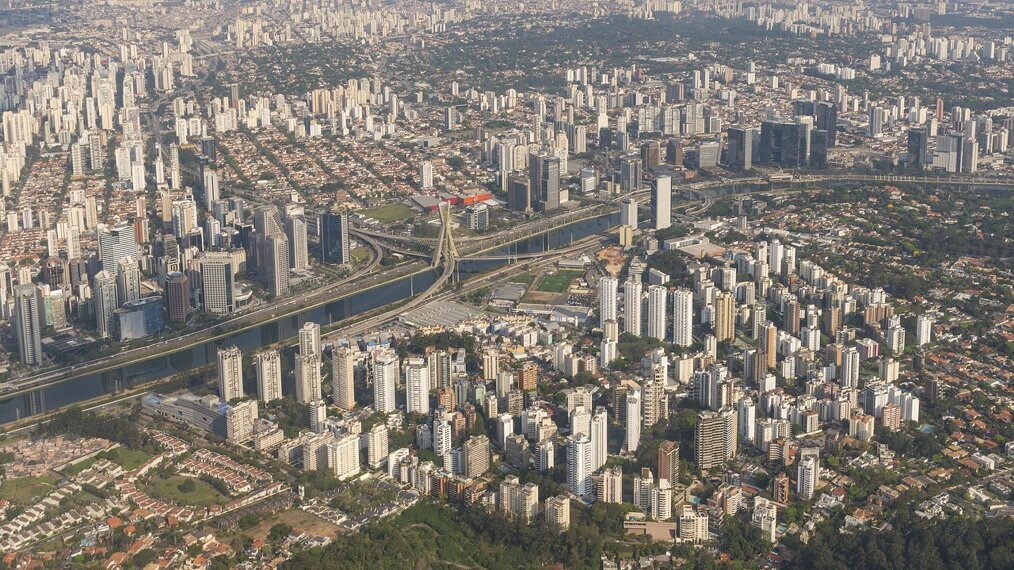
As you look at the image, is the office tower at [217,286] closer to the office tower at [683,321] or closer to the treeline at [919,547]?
the office tower at [683,321]

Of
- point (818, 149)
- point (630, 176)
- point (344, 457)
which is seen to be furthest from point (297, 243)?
point (818, 149)

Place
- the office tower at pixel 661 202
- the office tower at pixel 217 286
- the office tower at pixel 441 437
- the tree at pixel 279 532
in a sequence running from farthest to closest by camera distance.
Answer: the office tower at pixel 661 202 → the office tower at pixel 217 286 → the office tower at pixel 441 437 → the tree at pixel 279 532

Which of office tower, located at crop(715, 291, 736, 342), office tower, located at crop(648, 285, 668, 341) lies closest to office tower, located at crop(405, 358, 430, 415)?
office tower, located at crop(648, 285, 668, 341)

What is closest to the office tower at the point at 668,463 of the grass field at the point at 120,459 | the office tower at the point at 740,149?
the grass field at the point at 120,459

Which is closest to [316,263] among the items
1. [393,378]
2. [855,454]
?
[393,378]

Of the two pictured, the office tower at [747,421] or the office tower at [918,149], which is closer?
the office tower at [747,421]

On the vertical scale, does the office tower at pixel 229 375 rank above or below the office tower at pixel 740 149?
below

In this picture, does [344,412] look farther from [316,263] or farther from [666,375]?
[316,263]
